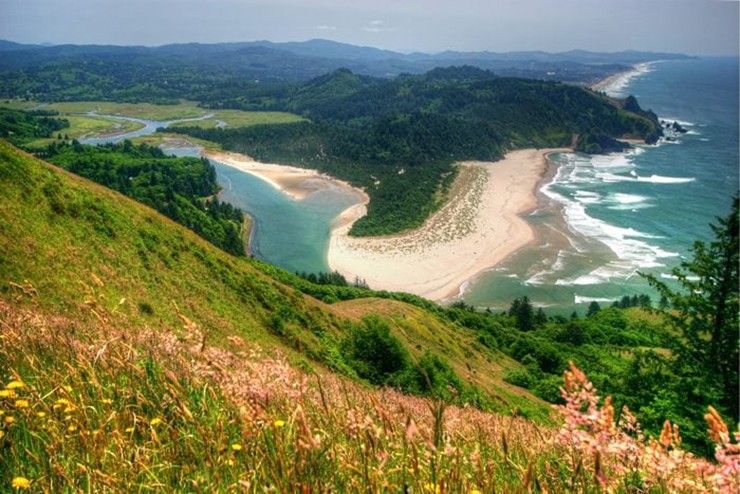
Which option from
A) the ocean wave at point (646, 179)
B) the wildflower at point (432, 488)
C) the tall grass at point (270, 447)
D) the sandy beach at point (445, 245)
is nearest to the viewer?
the wildflower at point (432, 488)

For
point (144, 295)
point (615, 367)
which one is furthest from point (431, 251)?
point (144, 295)

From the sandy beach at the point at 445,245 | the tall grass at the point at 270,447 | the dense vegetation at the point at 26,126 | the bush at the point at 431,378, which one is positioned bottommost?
the sandy beach at the point at 445,245

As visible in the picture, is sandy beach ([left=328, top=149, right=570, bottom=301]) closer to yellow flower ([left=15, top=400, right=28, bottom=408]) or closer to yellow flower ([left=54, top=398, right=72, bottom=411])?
yellow flower ([left=54, top=398, right=72, bottom=411])

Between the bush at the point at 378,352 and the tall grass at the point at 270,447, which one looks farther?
the bush at the point at 378,352

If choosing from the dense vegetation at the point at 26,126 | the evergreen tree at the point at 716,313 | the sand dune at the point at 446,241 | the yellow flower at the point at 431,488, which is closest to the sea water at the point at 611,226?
the sand dune at the point at 446,241

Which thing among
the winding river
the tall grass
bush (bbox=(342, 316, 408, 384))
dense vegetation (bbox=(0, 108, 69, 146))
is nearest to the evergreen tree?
bush (bbox=(342, 316, 408, 384))

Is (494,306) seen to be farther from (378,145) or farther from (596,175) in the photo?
(378,145)

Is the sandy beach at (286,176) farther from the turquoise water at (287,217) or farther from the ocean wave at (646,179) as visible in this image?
the ocean wave at (646,179)
